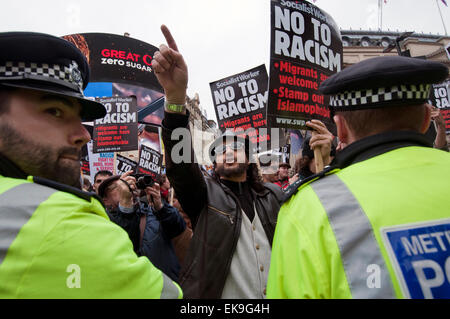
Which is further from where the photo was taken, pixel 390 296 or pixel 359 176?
pixel 359 176

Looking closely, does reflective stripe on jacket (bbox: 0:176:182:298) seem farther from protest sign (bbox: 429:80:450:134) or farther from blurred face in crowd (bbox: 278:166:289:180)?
blurred face in crowd (bbox: 278:166:289:180)

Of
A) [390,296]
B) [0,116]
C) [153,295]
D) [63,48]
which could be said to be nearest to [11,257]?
[153,295]

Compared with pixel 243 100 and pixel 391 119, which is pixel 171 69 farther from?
pixel 243 100

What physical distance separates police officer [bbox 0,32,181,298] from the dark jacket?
856 mm

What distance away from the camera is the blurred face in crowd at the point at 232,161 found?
2781 millimetres

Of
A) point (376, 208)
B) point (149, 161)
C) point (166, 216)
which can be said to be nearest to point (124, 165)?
point (149, 161)

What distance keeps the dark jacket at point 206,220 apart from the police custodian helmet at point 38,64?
0.78 metres

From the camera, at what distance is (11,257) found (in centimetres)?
78

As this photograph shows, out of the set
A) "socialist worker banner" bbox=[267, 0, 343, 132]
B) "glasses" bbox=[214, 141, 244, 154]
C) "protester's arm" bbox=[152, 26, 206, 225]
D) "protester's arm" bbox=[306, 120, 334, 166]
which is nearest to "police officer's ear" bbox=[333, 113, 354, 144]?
"protester's arm" bbox=[306, 120, 334, 166]

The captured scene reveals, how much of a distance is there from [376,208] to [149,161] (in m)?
4.49

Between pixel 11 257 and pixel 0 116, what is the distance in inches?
24.8

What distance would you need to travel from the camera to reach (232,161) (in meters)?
2.83

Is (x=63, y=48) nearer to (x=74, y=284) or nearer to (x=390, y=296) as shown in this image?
(x=74, y=284)

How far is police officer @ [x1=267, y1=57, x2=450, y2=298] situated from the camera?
2.85 ft
